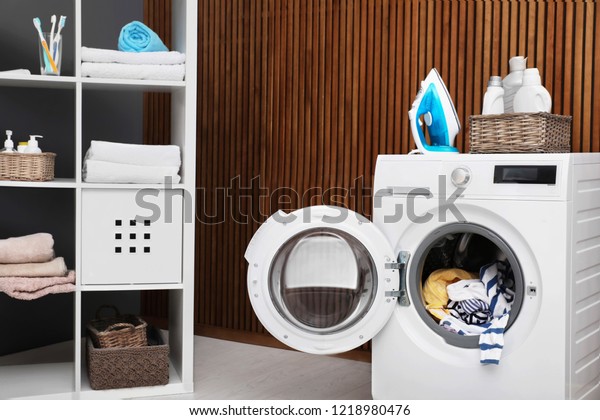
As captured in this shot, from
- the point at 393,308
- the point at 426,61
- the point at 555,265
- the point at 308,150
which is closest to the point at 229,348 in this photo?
the point at 308,150

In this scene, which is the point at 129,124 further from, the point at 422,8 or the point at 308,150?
the point at 422,8

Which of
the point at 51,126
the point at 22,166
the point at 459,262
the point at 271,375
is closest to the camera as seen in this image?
the point at 459,262

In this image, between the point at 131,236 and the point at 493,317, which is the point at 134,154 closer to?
the point at 131,236

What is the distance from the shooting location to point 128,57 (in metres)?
2.79

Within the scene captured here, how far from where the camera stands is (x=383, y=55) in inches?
129

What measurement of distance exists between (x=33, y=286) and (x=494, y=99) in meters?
1.80

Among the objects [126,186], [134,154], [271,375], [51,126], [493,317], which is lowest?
[271,375]

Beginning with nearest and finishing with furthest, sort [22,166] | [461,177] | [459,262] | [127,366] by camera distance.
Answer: [461,177] < [459,262] < [22,166] < [127,366]

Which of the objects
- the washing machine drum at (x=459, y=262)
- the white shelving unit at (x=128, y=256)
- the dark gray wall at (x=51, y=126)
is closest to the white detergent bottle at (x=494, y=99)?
the washing machine drum at (x=459, y=262)

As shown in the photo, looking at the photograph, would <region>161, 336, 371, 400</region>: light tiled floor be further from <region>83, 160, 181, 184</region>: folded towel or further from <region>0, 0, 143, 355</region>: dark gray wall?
<region>83, 160, 181, 184</region>: folded towel

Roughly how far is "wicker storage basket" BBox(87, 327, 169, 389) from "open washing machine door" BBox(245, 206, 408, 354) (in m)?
0.63

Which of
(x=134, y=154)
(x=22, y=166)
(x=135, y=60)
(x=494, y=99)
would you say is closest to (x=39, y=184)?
(x=22, y=166)

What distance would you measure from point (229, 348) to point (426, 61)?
1666 millimetres

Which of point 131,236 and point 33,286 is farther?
point 131,236
